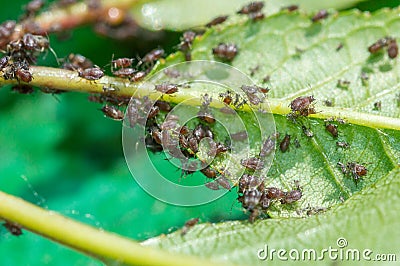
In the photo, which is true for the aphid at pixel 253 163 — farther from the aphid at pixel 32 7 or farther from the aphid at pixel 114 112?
the aphid at pixel 32 7

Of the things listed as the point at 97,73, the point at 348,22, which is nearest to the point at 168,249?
the point at 97,73

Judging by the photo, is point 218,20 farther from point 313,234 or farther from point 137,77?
point 313,234

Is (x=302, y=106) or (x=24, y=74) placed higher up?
(x=24, y=74)

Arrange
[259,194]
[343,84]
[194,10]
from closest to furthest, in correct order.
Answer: [259,194]
[343,84]
[194,10]

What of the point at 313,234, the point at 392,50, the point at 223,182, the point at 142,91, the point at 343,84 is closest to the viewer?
the point at 313,234

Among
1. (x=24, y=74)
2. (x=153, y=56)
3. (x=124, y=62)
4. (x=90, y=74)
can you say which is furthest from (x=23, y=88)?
(x=153, y=56)

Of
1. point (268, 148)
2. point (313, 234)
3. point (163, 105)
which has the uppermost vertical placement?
point (163, 105)

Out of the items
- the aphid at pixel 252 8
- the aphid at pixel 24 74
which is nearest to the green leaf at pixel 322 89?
the aphid at pixel 252 8
